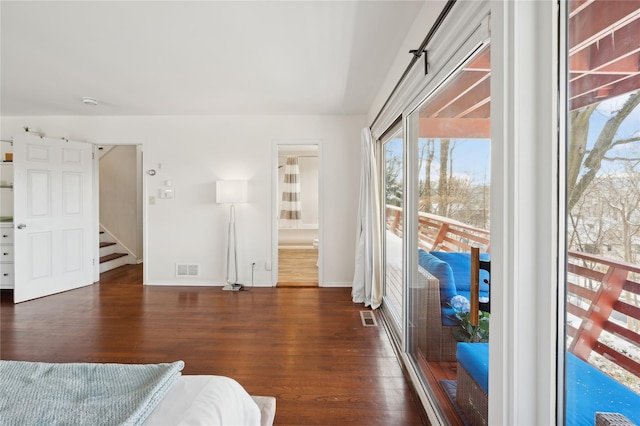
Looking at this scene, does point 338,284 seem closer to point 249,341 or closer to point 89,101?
point 249,341

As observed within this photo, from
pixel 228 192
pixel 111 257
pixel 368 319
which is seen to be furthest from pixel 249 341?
pixel 111 257

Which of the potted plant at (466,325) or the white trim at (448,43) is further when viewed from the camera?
the potted plant at (466,325)

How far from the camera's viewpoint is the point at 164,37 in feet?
6.91

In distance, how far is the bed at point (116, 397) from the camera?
2.80 ft

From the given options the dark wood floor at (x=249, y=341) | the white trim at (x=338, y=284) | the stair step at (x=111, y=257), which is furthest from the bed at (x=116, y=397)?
the stair step at (x=111, y=257)

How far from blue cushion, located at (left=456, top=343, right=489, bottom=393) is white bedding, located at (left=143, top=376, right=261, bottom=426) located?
984 millimetres

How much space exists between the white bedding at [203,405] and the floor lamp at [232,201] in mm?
2930

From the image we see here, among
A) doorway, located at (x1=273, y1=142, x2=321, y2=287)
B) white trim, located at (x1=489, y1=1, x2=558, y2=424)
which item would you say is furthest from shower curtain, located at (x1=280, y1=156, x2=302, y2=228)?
white trim, located at (x1=489, y1=1, x2=558, y2=424)

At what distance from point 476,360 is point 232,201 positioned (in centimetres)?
330

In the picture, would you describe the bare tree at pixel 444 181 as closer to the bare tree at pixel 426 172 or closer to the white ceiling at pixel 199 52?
the bare tree at pixel 426 172

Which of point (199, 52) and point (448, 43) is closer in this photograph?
point (448, 43)

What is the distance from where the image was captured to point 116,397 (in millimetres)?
931

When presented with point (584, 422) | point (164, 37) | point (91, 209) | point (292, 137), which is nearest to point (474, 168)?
point (584, 422)

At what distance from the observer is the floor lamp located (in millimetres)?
3803
